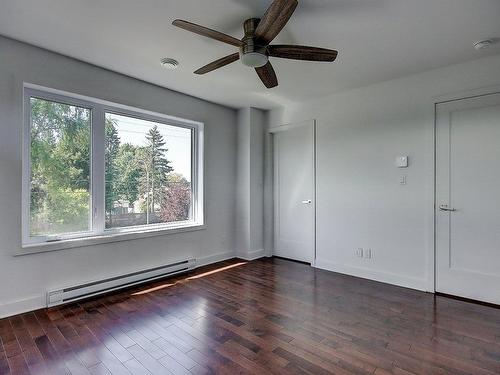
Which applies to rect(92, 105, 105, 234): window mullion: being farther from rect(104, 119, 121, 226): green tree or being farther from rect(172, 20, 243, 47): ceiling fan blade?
rect(172, 20, 243, 47): ceiling fan blade

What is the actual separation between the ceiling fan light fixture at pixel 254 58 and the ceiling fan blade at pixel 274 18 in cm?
10

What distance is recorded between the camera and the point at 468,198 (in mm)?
2988

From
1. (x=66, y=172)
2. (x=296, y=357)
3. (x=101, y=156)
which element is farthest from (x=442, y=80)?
(x=66, y=172)

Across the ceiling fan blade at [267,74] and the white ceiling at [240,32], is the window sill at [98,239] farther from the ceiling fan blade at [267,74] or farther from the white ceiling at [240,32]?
the ceiling fan blade at [267,74]

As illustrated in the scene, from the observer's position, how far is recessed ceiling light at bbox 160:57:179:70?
115 inches

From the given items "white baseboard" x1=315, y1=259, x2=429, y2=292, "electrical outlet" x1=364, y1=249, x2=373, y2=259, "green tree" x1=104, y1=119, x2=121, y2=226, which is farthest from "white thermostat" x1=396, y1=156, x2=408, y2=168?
"green tree" x1=104, y1=119, x2=121, y2=226

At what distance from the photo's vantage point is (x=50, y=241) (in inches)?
112

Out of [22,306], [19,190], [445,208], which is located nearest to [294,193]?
[445,208]

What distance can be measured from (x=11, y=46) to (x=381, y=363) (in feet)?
13.0

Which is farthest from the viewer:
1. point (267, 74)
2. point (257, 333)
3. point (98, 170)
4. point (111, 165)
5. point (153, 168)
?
point (153, 168)

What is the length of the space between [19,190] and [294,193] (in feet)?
11.3

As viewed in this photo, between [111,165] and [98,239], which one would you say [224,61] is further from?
[98,239]

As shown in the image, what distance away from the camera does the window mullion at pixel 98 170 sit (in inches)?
126

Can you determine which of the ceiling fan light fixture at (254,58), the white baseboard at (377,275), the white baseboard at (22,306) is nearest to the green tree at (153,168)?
the white baseboard at (22,306)
